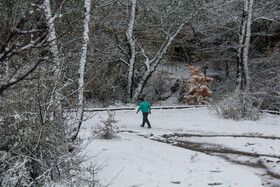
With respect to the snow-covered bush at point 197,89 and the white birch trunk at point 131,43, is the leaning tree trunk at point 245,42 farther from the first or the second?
the white birch trunk at point 131,43

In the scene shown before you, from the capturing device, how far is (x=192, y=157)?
6.93 metres

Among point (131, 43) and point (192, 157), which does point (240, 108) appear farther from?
point (131, 43)

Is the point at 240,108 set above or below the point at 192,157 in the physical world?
above

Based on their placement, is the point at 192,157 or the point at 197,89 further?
the point at 197,89

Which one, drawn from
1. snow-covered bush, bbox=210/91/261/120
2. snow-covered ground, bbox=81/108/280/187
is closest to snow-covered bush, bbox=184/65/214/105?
snow-covered bush, bbox=210/91/261/120

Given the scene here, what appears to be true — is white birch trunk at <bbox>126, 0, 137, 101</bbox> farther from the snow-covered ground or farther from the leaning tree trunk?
the snow-covered ground

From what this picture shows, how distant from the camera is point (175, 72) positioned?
93.7 feet

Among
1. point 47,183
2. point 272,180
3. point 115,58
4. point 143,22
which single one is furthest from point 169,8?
point 47,183

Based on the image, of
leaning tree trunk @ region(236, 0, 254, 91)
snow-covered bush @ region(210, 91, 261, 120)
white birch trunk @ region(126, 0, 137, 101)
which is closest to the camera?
snow-covered bush @ region(210, 91, 261, 120)

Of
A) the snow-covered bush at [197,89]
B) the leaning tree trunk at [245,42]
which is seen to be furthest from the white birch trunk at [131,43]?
the leaning tree trunk at [245,42]

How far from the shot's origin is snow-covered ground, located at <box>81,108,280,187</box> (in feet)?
18.8

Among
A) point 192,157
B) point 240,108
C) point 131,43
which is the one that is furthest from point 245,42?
point 192,157

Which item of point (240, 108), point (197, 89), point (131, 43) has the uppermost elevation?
point (131, 43)

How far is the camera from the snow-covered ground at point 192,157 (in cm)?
572
